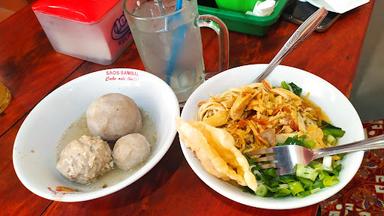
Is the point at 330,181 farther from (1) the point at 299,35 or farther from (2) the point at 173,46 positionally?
(2) the point at 173,46

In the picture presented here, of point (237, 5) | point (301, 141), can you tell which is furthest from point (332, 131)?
point (237, 5)

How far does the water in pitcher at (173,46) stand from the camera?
0.68 meters

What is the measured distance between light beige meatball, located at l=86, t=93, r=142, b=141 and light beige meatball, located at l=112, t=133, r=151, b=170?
0.10 ft

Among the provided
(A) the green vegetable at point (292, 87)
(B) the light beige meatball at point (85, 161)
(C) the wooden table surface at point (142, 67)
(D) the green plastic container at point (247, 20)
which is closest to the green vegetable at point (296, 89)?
(A) the green vegetable at point (292, 87)

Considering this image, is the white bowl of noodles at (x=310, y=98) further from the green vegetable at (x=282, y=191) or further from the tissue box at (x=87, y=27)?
the tissue box at (x=87, y=27)

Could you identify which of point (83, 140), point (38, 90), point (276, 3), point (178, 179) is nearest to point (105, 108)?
point (83, 140)

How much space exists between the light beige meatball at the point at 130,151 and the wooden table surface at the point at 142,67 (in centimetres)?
5

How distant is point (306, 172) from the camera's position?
1.78ft

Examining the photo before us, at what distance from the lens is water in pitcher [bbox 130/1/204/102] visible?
0.68 metres

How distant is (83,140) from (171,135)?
0.49 ft

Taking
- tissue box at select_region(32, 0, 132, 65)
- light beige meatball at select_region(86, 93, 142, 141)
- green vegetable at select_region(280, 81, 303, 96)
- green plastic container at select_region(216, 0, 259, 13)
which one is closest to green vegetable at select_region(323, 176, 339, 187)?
green vegetable at select_region(280, 81, 303, 96)

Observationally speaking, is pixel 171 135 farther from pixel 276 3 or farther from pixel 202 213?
pixel 276 3

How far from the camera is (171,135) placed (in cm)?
61

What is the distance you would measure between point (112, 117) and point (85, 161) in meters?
0.09
